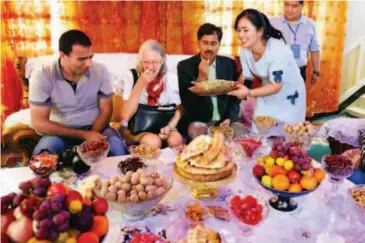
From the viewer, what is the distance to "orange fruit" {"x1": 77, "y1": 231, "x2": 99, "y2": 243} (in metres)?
0.93

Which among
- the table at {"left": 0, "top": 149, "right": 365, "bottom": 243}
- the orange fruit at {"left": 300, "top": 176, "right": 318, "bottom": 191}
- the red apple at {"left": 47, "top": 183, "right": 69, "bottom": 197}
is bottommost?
the table at {"left": 0, "top": 149, "right": 365, "bottom": 243}

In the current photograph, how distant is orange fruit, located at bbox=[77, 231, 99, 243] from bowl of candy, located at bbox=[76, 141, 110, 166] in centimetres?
69

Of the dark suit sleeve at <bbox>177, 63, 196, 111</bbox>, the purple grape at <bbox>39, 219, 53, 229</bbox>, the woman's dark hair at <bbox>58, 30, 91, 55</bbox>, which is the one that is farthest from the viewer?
the dark suit sleeve at <bbox>177, 63, 196, 111</bbox>

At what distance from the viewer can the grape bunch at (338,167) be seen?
146 centimetres

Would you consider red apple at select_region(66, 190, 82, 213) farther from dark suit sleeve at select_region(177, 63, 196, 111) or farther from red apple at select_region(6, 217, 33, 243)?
dark suit sleeve at select_region(177, 63, 196, 111)

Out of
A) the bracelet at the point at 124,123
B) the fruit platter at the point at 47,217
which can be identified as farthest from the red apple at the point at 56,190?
the bracelet at the point at 124,123

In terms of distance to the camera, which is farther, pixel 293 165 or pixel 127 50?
pixel 127 50

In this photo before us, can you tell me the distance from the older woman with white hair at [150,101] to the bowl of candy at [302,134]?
3.08ft

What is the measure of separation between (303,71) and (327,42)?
93cm

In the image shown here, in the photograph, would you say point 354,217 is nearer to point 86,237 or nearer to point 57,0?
point 86,237

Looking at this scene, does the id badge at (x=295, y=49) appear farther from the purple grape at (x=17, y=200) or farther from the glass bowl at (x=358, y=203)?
the purple grape at (x=17, y=200)

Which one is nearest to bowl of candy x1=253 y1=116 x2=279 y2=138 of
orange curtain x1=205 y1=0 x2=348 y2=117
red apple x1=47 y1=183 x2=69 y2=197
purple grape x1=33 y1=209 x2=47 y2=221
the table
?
the table

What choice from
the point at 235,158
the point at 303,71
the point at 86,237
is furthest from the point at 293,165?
the point at 303,71

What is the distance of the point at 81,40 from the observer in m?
2.27
